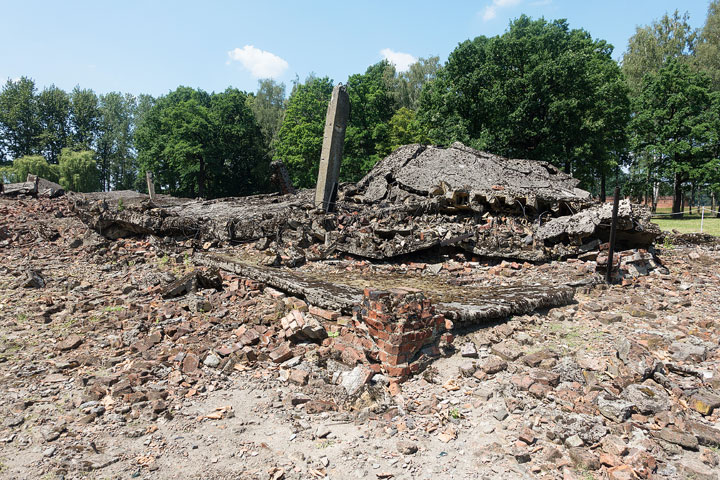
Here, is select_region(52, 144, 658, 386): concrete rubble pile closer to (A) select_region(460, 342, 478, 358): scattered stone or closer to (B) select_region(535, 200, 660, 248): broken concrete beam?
(B) select_region(535, 200, 660, 248): broken concrete beam

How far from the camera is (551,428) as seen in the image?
2.98 meters

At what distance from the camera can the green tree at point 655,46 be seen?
83.9ft

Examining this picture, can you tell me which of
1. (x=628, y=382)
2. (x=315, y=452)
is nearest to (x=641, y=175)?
(x=628, y=382)

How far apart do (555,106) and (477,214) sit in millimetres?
10380

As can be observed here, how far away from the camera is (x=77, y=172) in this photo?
3086cm

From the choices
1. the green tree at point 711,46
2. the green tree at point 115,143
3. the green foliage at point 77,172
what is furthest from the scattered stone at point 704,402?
the green tree at point 115,143

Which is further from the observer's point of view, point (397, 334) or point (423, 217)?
point (423, 217)

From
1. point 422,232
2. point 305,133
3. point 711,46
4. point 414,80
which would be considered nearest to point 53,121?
point 305,133

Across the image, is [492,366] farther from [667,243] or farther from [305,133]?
[305,133]

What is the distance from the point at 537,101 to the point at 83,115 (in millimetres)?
40009

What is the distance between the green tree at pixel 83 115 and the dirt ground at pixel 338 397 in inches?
1567

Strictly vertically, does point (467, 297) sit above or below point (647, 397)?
above

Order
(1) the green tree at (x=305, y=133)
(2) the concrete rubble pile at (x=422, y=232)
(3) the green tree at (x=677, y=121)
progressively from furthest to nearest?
1. (1) the green tree at (x=305, y=133)
2. (3) the green tree at (x=677, y=121)
3. (2) the concrete rubble pile at (x=422, y=232)

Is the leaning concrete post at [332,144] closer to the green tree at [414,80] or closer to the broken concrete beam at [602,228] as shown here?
the broken concrete beam at [602,228]
